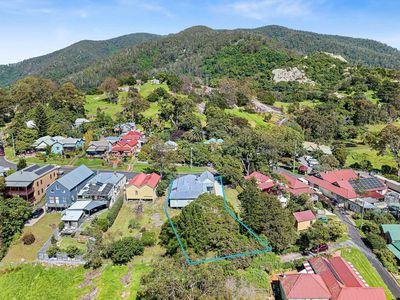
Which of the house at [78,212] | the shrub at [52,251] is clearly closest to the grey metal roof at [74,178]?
the house at [78,212]

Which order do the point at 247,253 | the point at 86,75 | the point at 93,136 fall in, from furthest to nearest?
the point at 86,75 → the point at 93,136 → the point at 247,253

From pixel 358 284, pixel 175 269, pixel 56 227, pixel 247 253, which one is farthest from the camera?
pixel 56 227

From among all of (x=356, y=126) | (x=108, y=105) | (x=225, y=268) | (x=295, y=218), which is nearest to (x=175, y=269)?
(x=225, y=268)

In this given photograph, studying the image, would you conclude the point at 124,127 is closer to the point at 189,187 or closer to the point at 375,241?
the point at 189,187

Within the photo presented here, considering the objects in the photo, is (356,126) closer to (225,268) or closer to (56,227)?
(225,268)

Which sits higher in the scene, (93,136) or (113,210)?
(93,136)

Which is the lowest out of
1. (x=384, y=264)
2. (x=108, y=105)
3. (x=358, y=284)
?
(x=384, y=264)

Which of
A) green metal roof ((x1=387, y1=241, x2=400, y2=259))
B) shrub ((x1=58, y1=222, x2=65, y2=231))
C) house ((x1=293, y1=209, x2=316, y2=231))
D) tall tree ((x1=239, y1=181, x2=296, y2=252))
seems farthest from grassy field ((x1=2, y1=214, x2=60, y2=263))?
green metal roof ((x1=387, y1=241, x2=400, y2=259))
